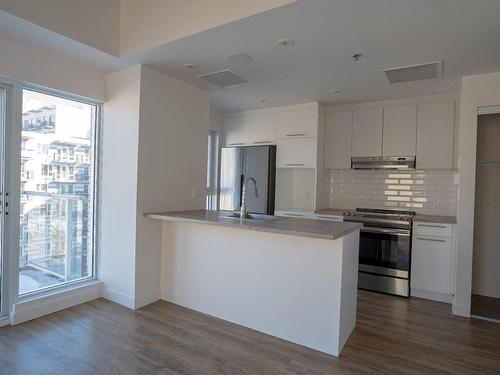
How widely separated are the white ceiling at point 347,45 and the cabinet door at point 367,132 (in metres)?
0.50

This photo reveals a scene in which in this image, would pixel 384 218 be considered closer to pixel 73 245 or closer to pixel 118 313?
pixel 118 313

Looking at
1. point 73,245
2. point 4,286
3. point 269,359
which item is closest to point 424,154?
point 269,359

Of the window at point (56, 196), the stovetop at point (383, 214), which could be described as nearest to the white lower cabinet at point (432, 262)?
the stovetop at point (383, 214)

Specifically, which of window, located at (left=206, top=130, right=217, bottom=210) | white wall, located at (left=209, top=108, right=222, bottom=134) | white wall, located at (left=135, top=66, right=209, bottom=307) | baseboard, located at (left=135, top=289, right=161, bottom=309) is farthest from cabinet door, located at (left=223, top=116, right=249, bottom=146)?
baseboard, located at (left=135, top=289, right=161, bottom=309)

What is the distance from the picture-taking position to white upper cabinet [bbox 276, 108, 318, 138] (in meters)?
4.52

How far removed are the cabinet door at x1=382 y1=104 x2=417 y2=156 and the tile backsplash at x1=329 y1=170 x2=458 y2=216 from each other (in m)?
0.38

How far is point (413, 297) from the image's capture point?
147 inches

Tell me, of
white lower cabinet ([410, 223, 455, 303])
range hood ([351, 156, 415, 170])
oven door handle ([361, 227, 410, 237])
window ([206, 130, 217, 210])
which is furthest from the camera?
window ([206, 130, 217, 210])

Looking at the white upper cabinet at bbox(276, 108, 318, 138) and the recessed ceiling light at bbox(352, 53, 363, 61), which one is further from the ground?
the recessed ceiling light at bbox(352, 53, 363, 61)

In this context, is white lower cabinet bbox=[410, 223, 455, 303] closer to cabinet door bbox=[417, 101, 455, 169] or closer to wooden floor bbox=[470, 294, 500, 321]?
wooden floor bbox=[470, 294, 500, 321]

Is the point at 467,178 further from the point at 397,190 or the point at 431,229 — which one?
the point at 397,190

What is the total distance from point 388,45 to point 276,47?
0.93 m

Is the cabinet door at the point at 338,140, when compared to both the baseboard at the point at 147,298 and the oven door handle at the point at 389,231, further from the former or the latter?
the baseboard at the point at 147,298

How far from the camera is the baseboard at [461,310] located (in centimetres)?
322
